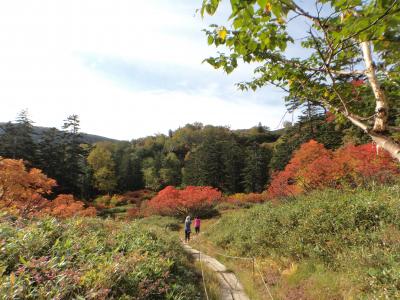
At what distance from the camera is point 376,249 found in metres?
7.36

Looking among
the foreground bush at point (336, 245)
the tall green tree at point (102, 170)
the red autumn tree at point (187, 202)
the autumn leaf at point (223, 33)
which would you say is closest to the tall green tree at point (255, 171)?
the red autumn tree at point (187, 202)

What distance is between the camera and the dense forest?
3947cm

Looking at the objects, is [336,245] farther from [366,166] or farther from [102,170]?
[102,170]

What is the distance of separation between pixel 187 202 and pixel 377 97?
105 ft

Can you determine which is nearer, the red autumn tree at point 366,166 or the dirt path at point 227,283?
the dirt path at point 227,283

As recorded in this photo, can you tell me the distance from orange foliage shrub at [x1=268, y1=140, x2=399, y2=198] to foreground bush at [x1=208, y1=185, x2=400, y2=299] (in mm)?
5517

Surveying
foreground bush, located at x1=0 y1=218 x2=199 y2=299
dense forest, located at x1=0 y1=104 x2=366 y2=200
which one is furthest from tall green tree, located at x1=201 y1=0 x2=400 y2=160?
dense forest, located at x1=0 y1=104 x2=366 y2=200

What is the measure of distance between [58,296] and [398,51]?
524 centimetres

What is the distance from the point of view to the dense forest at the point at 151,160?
Result: 39469 millimetres

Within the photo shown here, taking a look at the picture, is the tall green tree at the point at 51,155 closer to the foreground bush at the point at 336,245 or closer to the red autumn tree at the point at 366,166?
the foreground bush at the point at 336,245

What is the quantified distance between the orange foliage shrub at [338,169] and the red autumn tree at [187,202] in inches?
428

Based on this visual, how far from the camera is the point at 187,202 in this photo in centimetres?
3369

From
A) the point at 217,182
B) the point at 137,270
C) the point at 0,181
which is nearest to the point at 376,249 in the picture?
the point at 137,270

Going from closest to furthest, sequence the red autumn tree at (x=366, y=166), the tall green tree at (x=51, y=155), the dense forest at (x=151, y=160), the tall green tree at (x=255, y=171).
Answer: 1. the red autumn tree at (x=366, y=166)
2. the dense forest at (x=151, y=160)
3. the tall green tree at (x=51, y=155)
4. the tall green tree at (x=255, y=171)
